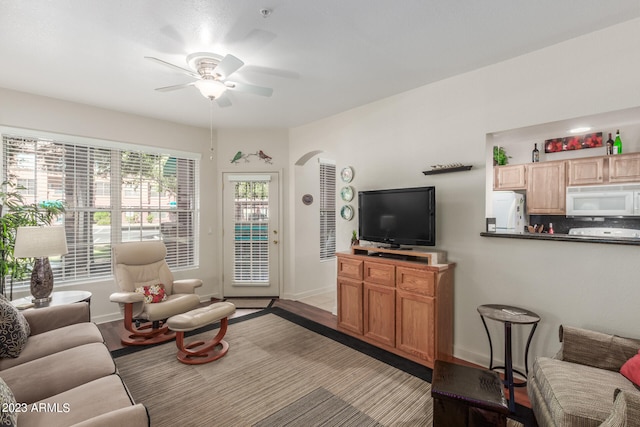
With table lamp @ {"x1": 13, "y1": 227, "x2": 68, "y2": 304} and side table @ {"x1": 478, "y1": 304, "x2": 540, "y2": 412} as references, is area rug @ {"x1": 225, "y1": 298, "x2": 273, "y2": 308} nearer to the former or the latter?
table lamp @ {"x1": 13, "y1": 227, "x2": 68, "y2": 304}

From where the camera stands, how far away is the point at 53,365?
1791 mm

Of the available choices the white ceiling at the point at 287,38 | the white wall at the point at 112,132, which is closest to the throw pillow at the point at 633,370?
the white ceiling at the point at 287,38

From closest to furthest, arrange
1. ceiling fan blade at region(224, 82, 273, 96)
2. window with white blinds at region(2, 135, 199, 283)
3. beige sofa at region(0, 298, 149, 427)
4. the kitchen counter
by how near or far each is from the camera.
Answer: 1. beige sofa at region(0, 298, 149, 427)
2. the kitchen counter
3. ceiling fan blade at region(224, 82, 273, 96)
4. window with white blinds at region(2, 135, 199, 283)

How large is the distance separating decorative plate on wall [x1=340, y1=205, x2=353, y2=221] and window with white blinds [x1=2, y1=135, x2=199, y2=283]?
2.47 metres

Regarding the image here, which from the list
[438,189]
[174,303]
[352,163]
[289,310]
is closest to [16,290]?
[174,303]

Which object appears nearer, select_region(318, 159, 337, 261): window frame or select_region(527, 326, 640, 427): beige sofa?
select_region(527, 326, 640, 427): beige sofa

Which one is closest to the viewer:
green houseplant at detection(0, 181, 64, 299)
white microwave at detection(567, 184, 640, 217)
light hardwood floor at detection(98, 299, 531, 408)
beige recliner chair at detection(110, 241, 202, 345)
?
green houseplant at detection(0, 181, 64, 299)

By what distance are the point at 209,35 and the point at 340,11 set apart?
3.31 ft

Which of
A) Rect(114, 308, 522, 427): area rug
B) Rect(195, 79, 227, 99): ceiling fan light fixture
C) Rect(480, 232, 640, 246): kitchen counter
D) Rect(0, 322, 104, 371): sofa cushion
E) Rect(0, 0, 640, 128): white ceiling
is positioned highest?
Rect(0, 0, 640, 128): white ceiling

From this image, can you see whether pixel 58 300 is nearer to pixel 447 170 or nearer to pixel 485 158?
pixel 447 170

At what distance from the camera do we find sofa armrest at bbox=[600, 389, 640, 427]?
110cm

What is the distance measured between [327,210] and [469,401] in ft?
13.2

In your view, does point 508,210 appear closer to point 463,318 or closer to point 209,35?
point 463,318

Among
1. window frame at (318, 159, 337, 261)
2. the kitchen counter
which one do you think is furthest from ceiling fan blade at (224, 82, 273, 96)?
window frame at (318, 159, 337, 261)
